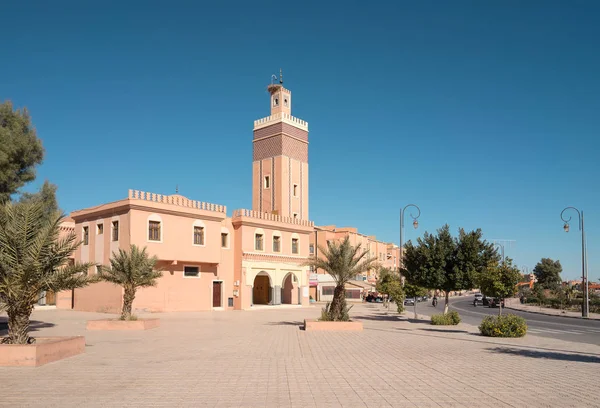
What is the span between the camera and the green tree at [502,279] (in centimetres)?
2039

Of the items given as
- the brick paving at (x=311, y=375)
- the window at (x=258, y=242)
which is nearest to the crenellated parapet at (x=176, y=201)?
the window at (x=258, y=242)

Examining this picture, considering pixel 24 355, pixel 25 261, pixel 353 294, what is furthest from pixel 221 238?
pixel 353 294

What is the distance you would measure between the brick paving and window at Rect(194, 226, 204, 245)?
1937 cm

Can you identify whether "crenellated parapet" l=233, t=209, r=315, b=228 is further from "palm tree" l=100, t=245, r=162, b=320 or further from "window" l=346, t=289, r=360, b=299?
"window" l=346, t=289, r=360, b=299

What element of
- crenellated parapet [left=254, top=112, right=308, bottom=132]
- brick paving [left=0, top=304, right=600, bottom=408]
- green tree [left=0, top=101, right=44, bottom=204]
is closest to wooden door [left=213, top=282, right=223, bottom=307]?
crenellated parapet [left=254, top=112, right=308, bottom=132]

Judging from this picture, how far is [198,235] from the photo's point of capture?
1453 inches

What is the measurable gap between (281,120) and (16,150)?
34308 mm

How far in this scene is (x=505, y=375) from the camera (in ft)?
34.9

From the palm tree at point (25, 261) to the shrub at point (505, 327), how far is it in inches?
579

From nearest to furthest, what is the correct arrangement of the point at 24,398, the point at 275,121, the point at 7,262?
the point at 24,398 < the point at 7,262 < the point at 275,121

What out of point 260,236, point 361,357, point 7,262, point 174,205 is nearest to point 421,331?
point 361,357

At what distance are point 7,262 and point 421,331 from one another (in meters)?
15.9

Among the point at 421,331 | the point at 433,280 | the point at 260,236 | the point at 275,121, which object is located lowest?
the point at 421,331

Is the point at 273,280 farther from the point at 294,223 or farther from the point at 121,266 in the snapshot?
the point at 121,266
